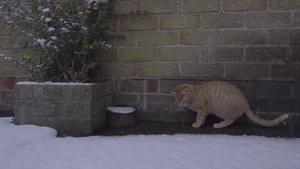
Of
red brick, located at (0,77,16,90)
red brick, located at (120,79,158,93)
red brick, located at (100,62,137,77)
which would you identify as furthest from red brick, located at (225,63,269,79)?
red brick, located at (0,77,16,90)

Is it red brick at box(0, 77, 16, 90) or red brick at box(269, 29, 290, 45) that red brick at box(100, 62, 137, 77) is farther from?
red brick at box(269, 29, 290, 45)

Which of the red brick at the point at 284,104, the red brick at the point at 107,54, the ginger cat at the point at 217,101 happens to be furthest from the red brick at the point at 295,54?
the red brick at the point at 107,54

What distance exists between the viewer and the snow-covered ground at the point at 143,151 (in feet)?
5.44

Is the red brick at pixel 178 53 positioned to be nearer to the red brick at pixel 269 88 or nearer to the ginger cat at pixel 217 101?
the ginger cat at pixel 217 101

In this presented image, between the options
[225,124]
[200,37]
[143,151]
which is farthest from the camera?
[200,37]

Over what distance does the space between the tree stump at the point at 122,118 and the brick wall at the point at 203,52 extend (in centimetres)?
28

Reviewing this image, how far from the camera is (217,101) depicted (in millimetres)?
2518

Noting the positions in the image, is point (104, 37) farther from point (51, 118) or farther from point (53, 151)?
point (53, 151)

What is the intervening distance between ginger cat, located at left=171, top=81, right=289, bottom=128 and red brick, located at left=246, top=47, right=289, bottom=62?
0.47m

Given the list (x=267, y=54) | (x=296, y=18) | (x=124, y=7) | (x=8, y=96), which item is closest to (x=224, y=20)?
(x=267, y=54)

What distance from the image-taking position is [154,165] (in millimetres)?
1644

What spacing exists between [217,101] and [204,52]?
0.62 m

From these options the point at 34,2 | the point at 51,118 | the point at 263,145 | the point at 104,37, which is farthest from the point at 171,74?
the point at 34,2

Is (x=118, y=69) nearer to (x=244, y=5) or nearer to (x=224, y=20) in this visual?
(x=224, y=20)
